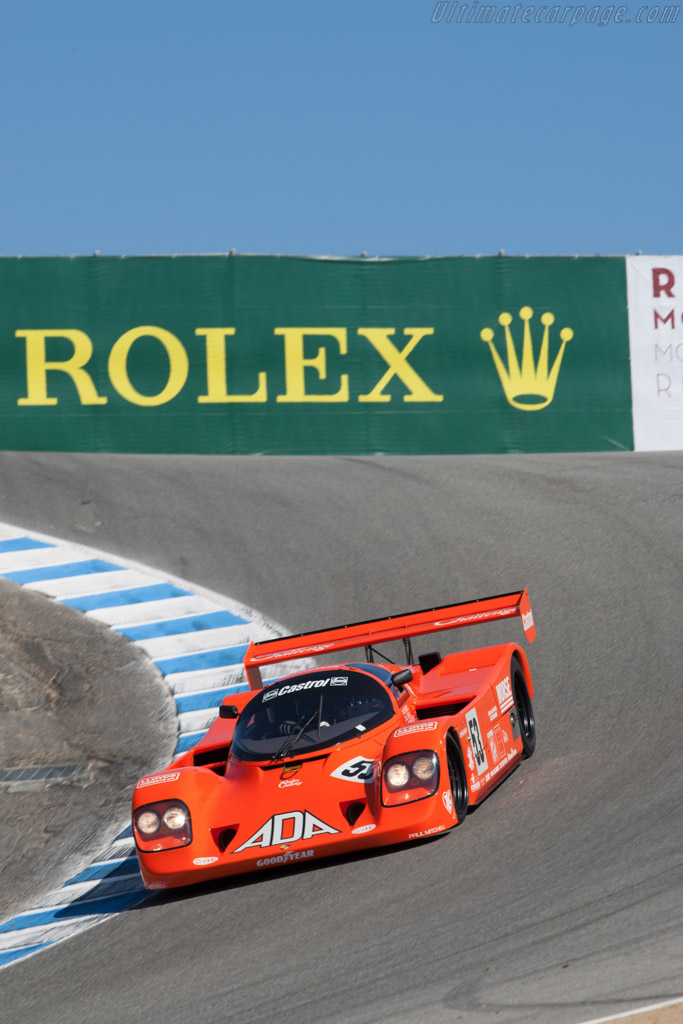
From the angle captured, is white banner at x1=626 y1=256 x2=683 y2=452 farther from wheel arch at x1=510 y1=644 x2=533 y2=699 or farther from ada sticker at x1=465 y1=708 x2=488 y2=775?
ada sticker at x1=465 y1=708 x2=488 y2=775

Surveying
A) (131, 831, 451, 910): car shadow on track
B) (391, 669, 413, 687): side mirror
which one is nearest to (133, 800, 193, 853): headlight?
(131, 831, 451, 910): car shadow on track

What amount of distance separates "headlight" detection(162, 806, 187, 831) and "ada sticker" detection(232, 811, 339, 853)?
35 cm

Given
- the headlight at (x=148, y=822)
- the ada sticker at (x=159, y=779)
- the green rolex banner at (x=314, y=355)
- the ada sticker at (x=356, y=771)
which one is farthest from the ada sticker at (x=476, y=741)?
the green rolex banner at (x=314, y=355)

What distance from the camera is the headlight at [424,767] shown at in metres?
6.65

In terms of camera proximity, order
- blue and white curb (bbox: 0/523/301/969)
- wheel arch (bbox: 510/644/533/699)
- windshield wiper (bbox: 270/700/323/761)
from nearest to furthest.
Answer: windshield wiper (bbox: 270/700/323/761)
wheel arch (bbox: 510/644/533/699)
blue and white curb (bbox: 0/523/301/969)

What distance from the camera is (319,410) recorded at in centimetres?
1848

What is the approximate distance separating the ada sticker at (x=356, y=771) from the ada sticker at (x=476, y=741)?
0.72 metres

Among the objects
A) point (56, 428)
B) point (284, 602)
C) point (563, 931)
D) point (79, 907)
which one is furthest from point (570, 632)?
point (56, 428)

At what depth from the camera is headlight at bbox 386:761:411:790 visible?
21.9 ft

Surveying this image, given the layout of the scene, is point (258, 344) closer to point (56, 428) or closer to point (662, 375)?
point (56, 428)

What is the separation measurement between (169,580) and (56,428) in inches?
208

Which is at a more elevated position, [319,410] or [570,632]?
[319,410]

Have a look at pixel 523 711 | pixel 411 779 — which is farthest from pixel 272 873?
pixel 523 711

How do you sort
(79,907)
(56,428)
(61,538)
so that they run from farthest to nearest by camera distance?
(56,428)
(61,538)
(79,907)
